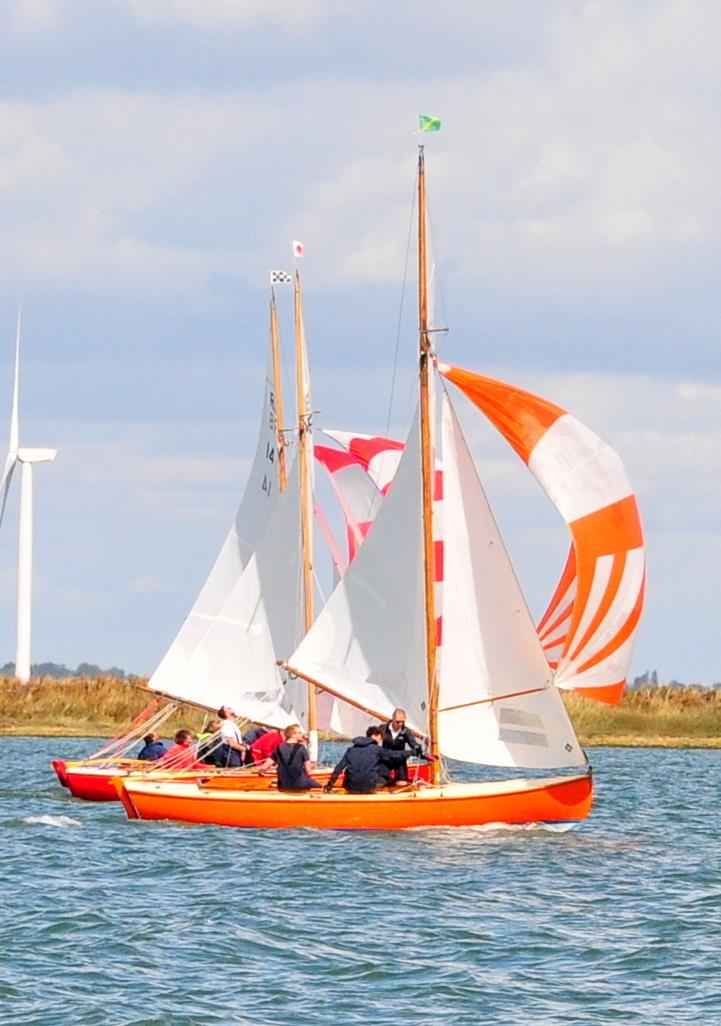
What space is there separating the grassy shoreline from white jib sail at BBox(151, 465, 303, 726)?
24.3 meters

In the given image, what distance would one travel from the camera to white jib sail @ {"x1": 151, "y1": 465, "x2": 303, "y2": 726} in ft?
148

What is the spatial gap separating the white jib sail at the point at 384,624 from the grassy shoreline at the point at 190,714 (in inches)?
1335

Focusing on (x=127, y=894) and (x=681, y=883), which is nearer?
(x=127, y=894)

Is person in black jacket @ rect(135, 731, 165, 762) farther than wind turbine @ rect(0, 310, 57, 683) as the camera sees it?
No

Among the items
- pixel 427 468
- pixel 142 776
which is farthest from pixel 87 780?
pixel 427 468

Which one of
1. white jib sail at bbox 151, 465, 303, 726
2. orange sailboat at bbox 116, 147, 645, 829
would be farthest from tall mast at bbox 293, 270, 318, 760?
orange sailboat at bbox 116, 147, 645, 829

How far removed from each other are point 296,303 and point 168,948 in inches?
956

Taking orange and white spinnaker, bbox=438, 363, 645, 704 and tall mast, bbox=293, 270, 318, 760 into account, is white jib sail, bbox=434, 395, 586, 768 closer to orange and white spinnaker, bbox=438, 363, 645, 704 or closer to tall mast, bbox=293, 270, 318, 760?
orange and white spinnaker, bbox=438, 363, 645, 704

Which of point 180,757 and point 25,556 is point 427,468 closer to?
point 180,757

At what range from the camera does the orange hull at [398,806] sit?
108 feet

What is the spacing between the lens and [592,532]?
31625mm

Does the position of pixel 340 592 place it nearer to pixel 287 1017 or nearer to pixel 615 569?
pixel 615 569

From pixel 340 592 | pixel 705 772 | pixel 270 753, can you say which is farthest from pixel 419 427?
pixel 705 772

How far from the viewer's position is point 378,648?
1369 inches
